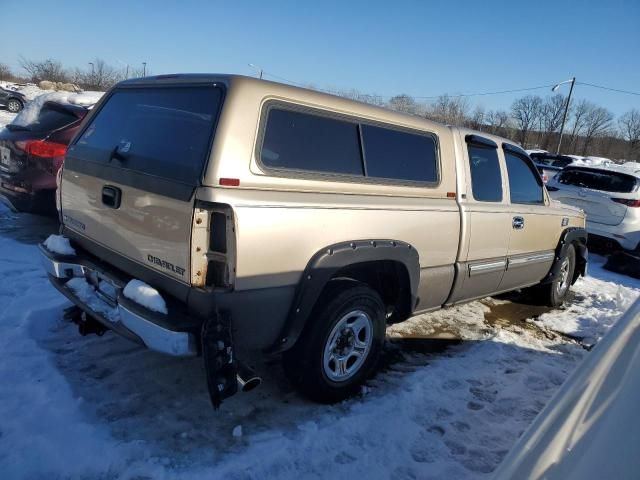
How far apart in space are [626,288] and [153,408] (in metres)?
7.02

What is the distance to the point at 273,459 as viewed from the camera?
2658mm

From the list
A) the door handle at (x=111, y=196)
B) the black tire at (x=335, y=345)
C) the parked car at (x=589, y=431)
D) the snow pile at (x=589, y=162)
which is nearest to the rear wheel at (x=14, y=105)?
the snow pile at (x=589, y=162)

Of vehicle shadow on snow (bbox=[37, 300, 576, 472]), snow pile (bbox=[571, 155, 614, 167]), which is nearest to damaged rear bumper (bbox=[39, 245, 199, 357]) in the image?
vehicle shadow on snow (bbox=[37, 300, 576, 472])

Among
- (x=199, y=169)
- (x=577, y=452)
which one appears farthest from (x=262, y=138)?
(x=577, y=452)

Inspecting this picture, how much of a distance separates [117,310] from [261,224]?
3.58 ft

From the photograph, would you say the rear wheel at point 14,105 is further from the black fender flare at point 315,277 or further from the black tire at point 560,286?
the black fender flare at point 315,277

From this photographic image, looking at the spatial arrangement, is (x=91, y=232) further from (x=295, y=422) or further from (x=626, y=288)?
(x=626, y=288)

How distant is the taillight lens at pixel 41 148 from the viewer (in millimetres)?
5883

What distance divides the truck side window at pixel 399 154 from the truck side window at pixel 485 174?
56 cm

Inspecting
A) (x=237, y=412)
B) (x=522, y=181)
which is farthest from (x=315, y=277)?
(x=522, y=181)

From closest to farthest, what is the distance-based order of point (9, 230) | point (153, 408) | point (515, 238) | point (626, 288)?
point (153, 408), point (515, 238), point (9, 230), point (626, 288)

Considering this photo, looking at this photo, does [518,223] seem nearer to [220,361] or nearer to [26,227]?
[220,361]

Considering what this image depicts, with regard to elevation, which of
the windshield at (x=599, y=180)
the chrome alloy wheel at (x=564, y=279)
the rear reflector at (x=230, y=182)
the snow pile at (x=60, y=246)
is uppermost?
the windshield at (x=599, y=180)

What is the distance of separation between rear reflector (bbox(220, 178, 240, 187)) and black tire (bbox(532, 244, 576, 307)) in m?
4.62
